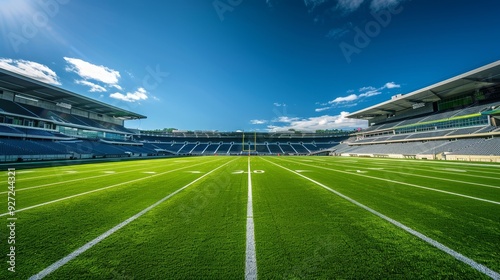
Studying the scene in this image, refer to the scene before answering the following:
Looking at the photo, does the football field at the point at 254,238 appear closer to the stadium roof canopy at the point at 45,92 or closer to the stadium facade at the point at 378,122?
the stadium facade at the point at 378,122

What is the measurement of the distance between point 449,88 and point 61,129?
7503 cm

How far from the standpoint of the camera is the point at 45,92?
3653 centimetres

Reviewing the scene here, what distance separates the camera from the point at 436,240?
2.93m

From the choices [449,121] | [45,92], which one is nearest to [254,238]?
[449,121]

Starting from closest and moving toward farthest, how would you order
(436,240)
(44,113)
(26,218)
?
(436,240)
(26,218)
(44,113)

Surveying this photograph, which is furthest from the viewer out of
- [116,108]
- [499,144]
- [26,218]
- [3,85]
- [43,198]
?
[116,108]

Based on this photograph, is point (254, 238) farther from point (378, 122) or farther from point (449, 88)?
point (378, 122)

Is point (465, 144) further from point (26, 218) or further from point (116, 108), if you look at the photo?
point (116, 108)

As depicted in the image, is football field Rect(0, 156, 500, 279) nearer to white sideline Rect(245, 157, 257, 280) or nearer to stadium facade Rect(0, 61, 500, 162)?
white sideline Rect(245, 157, 257, 280)

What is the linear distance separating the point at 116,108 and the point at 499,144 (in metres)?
70.1

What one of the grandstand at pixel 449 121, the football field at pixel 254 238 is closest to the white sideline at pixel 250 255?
the football field at pixel 254 238

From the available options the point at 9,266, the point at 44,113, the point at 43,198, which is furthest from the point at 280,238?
the point at 44,113

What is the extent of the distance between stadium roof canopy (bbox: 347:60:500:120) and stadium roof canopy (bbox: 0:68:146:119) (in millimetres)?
65711

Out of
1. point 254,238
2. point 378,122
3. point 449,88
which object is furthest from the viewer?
point 378,122
